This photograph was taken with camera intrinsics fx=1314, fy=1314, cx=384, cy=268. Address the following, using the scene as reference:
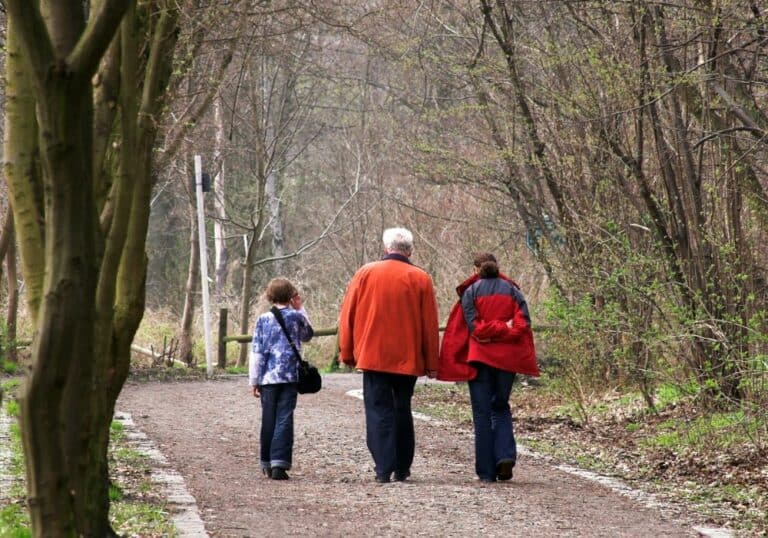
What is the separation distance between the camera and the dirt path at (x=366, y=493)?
7.74 metres

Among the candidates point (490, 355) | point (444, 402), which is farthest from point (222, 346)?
point (490, 355)

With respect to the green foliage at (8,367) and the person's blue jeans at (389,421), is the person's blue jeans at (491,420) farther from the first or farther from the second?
the green foliage at (8,367)

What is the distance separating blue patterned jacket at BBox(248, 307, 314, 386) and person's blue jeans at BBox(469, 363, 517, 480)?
1.40 m

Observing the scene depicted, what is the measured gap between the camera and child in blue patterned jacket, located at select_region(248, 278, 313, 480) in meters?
10.2

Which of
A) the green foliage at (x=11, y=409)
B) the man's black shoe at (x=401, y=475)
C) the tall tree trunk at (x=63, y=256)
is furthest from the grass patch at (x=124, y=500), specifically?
the tall tree trunk at (x=63, y=256)

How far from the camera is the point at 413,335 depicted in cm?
997

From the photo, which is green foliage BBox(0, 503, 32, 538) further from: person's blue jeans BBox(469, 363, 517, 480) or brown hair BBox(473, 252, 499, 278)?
brown hair BBox(473, 252, 499, 278)

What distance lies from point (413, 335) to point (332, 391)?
401 inches

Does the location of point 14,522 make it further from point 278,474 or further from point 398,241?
point 398,241

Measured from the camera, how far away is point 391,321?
996 cm

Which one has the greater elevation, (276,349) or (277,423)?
(276,349)

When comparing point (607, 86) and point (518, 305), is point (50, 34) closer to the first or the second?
point (518, 305)

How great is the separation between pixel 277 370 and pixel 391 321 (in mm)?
1013

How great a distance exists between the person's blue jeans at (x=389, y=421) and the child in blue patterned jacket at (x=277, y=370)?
2.13 ft
